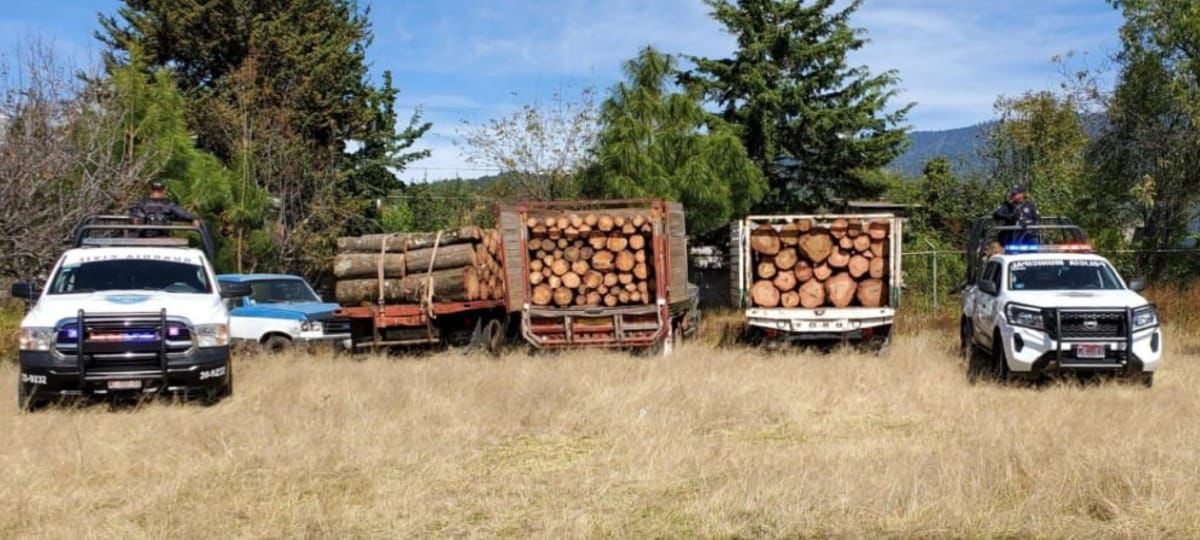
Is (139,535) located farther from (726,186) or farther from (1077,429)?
(726,186)

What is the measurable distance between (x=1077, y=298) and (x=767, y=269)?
471cm

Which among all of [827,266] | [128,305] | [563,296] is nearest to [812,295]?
[827,266]

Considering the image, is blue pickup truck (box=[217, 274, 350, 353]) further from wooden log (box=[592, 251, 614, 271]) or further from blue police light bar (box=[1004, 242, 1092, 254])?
blue police light bar (box=[1004, 242, 1092, 254])

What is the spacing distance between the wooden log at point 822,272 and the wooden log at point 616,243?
9.59ft

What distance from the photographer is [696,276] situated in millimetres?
26172

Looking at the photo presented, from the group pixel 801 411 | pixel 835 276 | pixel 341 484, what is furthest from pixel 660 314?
pixel 341 484

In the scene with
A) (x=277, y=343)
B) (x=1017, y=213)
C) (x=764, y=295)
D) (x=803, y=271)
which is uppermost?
(x=1017, y=213)

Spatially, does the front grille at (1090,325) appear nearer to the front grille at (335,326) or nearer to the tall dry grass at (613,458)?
the tall dry grass at (613,458)

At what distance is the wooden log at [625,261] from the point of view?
15.5 metres

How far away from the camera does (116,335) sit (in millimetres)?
10773

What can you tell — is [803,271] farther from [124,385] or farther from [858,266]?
[124,385]

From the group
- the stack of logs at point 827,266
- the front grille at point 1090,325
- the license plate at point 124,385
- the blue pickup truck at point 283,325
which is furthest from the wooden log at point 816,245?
the license plate at point 124,385

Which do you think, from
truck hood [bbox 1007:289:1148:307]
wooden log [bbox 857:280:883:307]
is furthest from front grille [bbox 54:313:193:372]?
truck hood [bbox 1007:289:1148:307]

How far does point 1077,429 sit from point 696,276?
1704 cm
